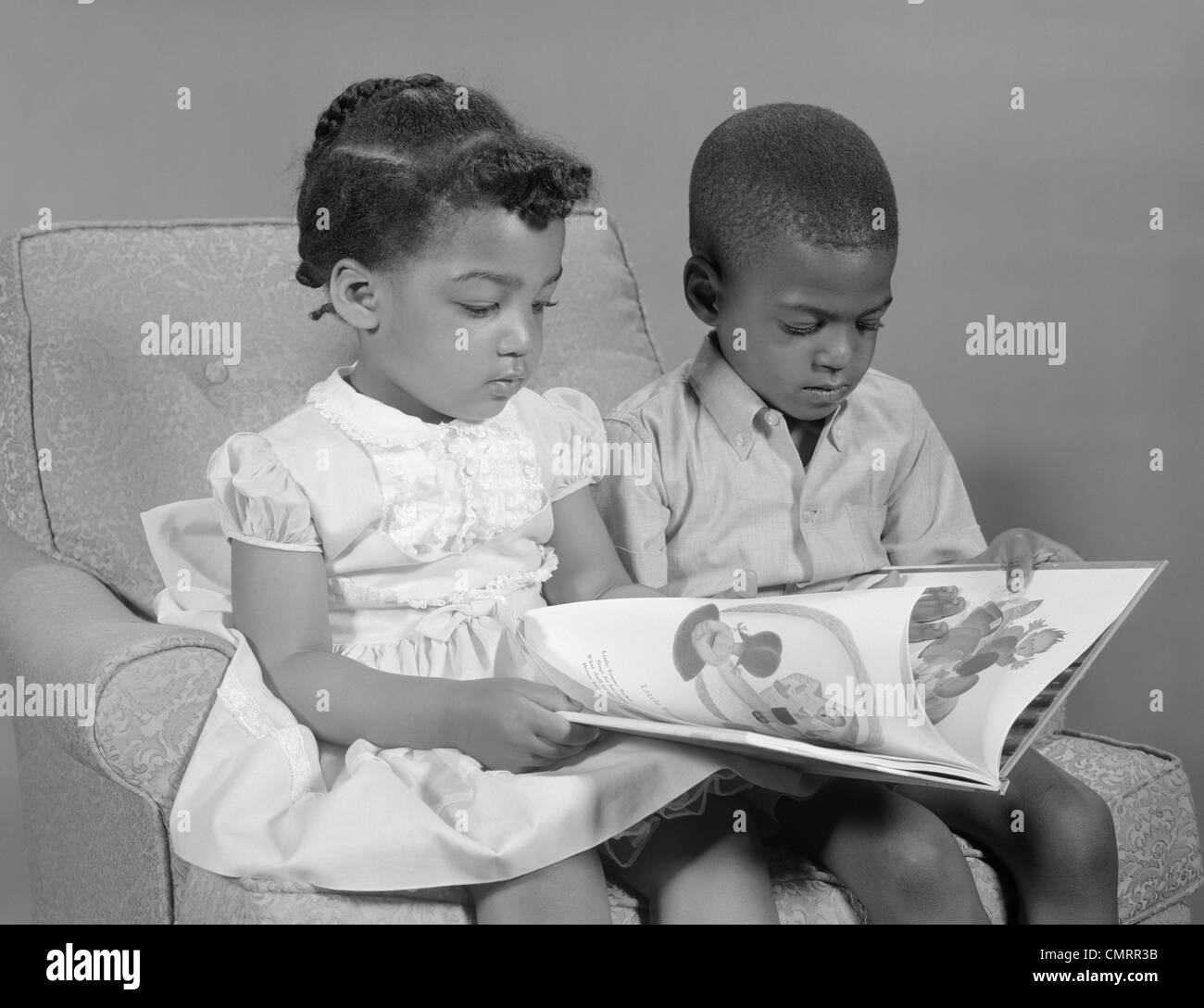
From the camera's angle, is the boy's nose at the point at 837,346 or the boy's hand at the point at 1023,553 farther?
the boy's nose at the point at 837,346

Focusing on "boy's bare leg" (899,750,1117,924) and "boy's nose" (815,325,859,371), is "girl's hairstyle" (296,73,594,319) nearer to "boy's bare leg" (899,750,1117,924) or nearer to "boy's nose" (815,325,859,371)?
"boy's nose" (815,325,859,371)

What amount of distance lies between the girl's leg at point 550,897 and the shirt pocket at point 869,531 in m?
0.56

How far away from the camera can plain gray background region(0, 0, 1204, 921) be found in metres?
2.14

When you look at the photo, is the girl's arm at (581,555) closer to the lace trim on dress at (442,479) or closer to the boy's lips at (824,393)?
the lace trim on dress at (442,479)

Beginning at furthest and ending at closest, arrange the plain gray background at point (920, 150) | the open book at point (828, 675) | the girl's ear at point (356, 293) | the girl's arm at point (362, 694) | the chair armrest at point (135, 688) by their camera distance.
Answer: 1. the plain gray background at point (920, 150)
2. the girl's ear at point (356, 293)
3. the chair armrest at point (135, 688)
4. the girl's arm at point (362, 694)
5. the open book at point (828, 675)

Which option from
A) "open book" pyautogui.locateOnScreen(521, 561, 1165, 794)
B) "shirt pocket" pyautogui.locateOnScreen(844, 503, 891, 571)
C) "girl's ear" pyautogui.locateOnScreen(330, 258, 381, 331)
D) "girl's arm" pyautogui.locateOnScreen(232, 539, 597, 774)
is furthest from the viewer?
"shirt pocket" pyautogui.locateOnScreen(844, 503, 891, 571)

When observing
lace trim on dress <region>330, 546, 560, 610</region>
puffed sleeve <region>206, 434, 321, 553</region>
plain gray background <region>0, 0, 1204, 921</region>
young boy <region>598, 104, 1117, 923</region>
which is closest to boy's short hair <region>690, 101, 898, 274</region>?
young boy <region>598, 104, 1117, 923</region>

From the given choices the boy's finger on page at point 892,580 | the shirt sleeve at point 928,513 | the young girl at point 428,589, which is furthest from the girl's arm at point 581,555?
the shirt sleeve at point 928,513

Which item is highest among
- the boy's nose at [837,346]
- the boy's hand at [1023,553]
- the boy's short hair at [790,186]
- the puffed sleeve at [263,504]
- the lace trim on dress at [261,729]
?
the boy's short hair at [790,186]

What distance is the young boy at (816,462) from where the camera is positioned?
1288 millimetres

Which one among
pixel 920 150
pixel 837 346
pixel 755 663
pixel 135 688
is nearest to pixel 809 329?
pixel 837 346
